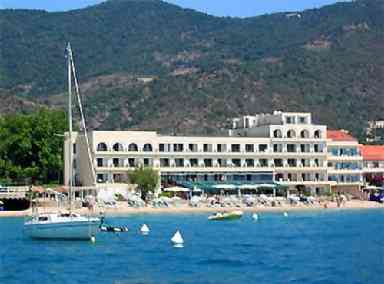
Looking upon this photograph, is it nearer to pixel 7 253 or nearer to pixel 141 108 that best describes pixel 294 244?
pixel 7 253

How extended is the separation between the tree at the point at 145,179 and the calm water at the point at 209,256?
2839 centimetres

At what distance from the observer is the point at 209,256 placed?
44188mm

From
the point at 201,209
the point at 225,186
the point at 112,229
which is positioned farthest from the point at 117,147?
the point at 112,229

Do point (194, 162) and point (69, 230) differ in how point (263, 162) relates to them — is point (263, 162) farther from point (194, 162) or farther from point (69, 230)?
point (69, 230)

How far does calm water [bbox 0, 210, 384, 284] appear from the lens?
119 ft

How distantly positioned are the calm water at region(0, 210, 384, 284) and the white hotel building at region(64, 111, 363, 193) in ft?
110

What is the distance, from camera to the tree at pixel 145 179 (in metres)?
96.8

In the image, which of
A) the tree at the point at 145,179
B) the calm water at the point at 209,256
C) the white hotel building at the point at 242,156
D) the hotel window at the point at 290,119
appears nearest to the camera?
the calm water at the point at 209,256

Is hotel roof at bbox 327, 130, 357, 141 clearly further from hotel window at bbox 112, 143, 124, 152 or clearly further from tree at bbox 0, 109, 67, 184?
tree at bbox 0, 109, 67, 184

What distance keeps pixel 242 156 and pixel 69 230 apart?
182ft

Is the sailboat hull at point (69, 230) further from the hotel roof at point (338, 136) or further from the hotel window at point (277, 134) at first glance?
the hotel roof at point (338, 136)

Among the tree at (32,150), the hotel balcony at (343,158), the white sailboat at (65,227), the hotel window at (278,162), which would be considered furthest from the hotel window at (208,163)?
the white sailboat at (65,227)

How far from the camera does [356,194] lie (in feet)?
364

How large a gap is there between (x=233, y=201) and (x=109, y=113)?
10019 cm
